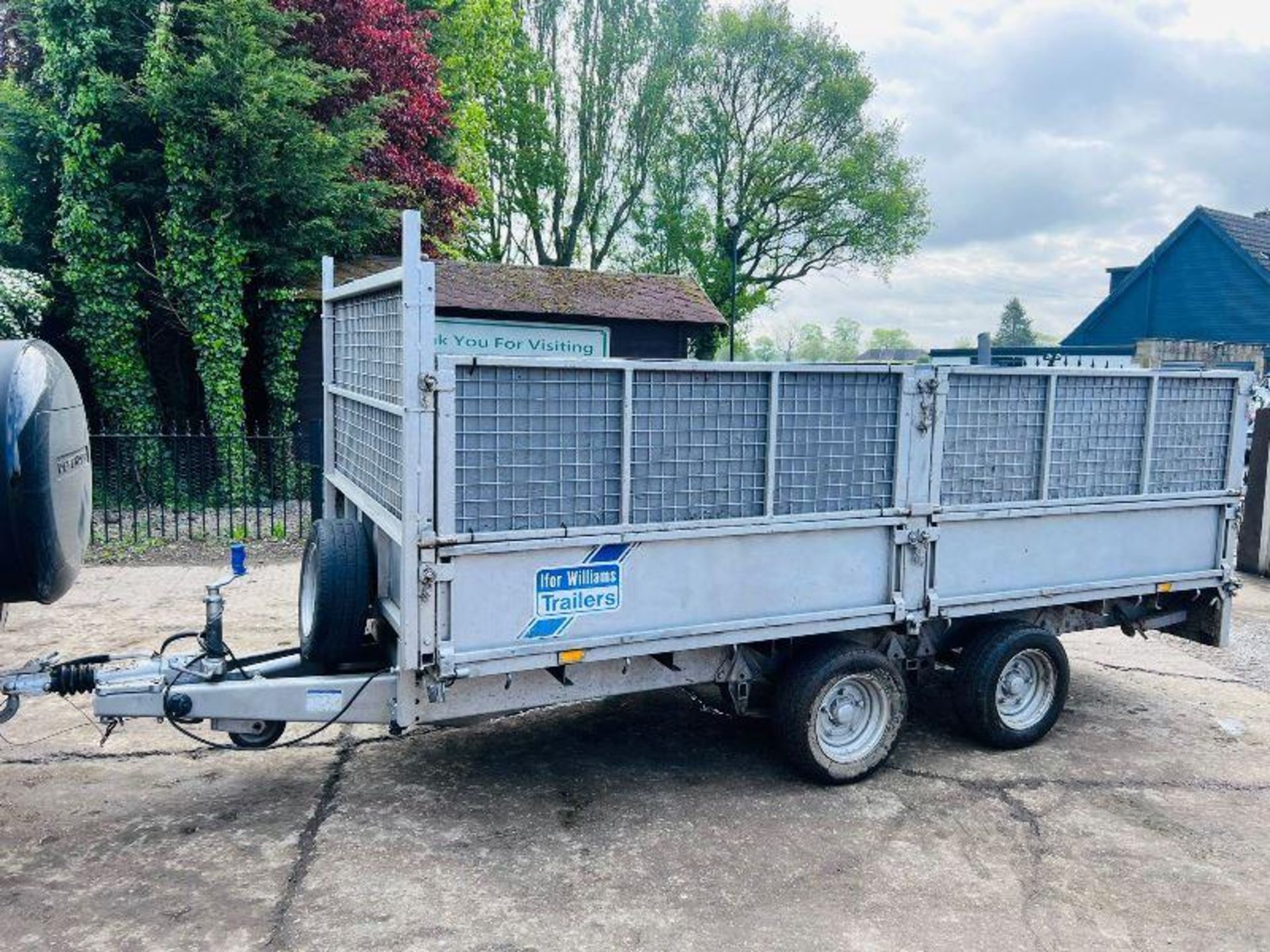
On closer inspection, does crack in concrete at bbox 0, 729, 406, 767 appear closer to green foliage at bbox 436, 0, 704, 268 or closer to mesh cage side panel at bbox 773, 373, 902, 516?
mesh cage side panel at bbox 773, 373, 902, 516

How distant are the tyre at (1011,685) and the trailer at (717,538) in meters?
0.02

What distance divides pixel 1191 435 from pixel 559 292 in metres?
11.7

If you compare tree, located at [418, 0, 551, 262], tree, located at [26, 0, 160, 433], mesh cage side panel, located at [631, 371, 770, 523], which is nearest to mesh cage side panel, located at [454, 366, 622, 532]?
mesh cage side panel, located at [631, 371, 770, 523]

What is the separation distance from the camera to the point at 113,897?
4.13 meters

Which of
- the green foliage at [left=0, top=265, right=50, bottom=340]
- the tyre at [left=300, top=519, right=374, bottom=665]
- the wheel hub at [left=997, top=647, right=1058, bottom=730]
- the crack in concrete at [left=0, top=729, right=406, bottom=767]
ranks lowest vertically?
the crack in concrete at [left=0, top=729, right=406, bottom=767]

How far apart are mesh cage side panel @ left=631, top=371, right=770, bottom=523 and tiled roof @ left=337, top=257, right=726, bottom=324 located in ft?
35.2

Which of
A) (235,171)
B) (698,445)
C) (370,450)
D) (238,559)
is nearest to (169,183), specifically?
(235,171)

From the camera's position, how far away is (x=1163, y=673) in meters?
7.68

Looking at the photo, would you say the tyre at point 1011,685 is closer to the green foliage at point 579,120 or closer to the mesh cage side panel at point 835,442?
the mesh cage side panel at point 835,442

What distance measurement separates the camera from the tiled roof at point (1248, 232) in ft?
87.1

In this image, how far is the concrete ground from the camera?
401 cm

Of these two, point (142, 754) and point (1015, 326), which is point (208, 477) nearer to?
point (142, 754)

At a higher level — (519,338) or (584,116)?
(584,116)

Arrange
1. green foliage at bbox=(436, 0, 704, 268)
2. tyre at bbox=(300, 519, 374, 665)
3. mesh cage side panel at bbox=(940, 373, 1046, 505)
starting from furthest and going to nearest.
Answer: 1. green foliage at bbox=(436, 0, 704, 268)
2. mesh cage side panel at bbox=(940, 373, 1046, 505)
3. tyre at bbox=(300, 519, 374, 665)
